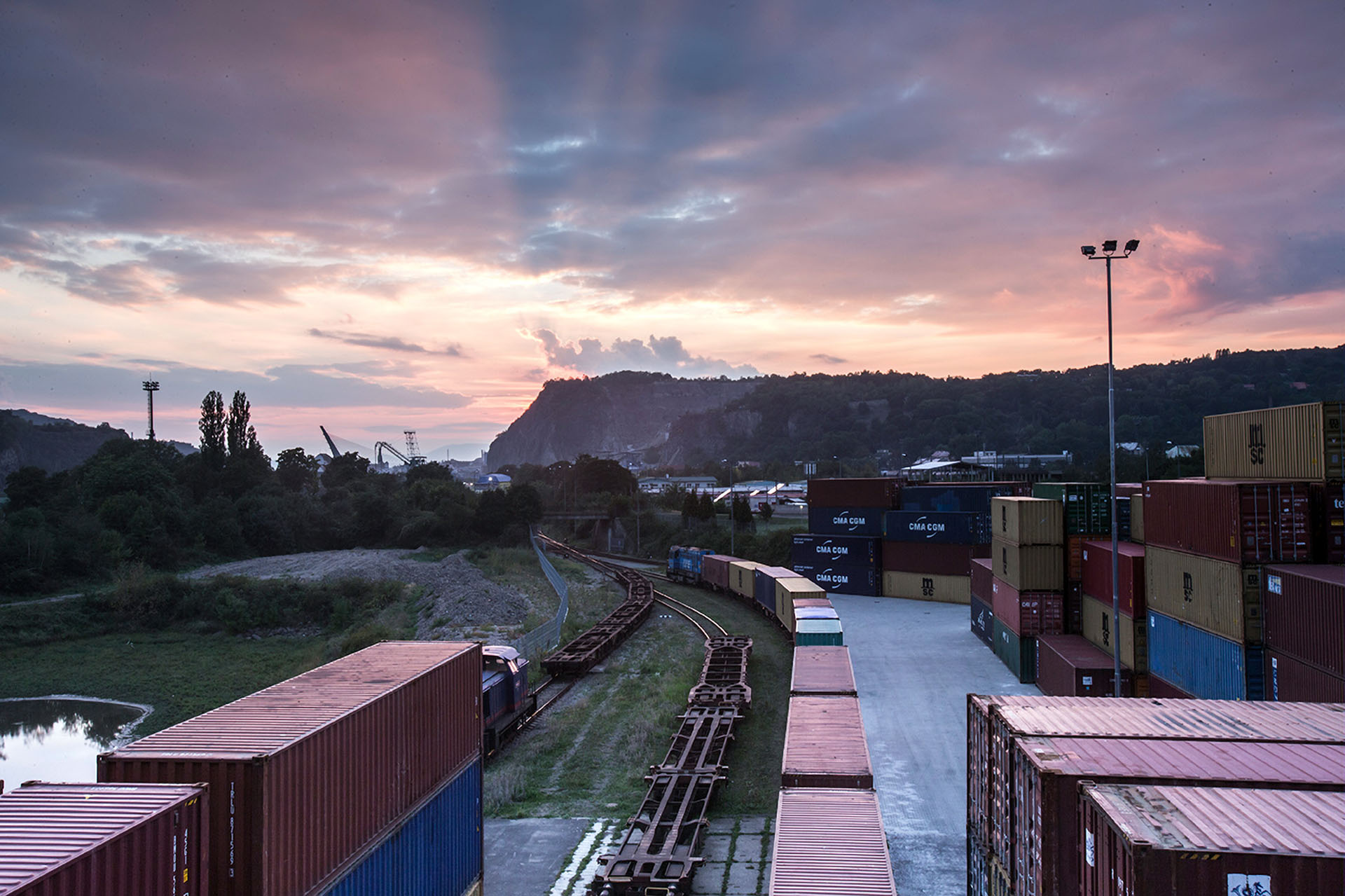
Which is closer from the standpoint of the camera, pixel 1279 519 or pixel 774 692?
pixel 1279 519

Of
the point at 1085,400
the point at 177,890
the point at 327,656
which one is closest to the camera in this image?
the point at 177,890

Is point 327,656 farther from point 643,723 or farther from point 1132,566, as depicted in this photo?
point 1132,566

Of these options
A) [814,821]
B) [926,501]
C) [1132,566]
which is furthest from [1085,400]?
[814,821]

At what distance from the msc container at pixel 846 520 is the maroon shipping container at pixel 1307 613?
1283 inches

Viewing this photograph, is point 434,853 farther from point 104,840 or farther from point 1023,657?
point 1023,657

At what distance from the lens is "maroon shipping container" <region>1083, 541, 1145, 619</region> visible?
2288 centimetres

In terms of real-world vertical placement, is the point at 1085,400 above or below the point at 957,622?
above

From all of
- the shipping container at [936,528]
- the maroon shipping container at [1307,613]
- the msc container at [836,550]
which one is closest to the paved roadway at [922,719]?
the shipping container at [936,528]

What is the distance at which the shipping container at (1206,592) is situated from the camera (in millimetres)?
17109

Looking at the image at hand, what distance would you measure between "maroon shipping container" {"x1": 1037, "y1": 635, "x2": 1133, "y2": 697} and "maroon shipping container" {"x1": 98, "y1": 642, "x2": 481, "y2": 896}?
701 inches

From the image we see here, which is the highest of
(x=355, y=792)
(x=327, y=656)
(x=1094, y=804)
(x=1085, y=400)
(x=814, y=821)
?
(x=1085, y=400)

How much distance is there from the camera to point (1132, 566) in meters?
23.1

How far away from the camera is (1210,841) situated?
22.2 feet

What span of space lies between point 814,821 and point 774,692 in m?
16.3
